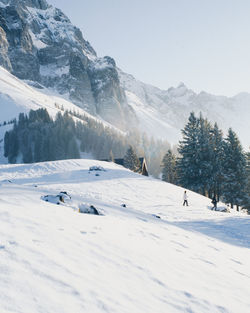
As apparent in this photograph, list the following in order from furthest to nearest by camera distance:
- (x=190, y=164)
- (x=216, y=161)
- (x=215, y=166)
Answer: (x=190, y=164) → (x=216, y=161) → (x=215, y=166)

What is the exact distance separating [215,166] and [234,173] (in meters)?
2.92

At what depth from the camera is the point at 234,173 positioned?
37.7m

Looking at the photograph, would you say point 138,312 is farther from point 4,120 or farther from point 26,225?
point 4,120

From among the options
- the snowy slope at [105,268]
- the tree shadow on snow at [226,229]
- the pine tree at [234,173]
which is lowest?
the tree shadow on snow at [226,229]

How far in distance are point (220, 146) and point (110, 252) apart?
38621mm

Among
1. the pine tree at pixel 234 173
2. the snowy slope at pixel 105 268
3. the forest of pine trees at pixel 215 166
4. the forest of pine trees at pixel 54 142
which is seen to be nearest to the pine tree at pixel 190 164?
the forest of pine trees at pixel 215 166

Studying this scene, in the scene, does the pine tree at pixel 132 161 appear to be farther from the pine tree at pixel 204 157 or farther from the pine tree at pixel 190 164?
the pine tree at pixel 204 157

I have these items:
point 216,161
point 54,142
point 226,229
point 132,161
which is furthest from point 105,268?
point 54,142

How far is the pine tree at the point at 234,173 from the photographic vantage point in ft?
121

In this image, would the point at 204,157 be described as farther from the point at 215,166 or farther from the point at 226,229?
the point at 226,229

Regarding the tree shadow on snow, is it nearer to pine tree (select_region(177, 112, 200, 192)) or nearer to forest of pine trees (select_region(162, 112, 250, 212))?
forest of pine trees (select_region(162, 112, 250, 212))

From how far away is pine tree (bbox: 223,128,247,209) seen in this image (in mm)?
36781

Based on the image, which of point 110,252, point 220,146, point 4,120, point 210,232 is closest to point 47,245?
point 110,252

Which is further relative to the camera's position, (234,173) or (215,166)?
(215,166)
